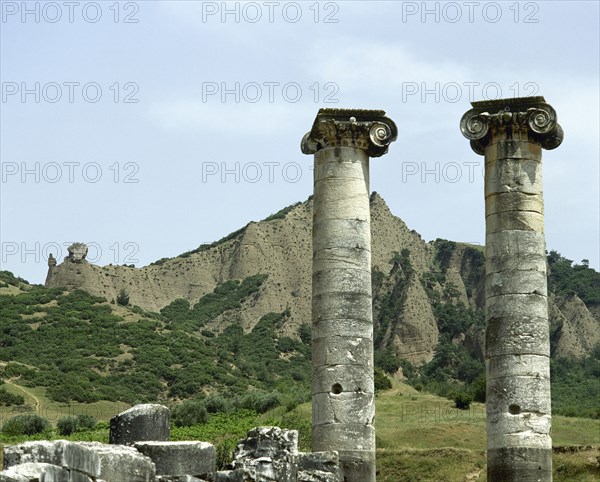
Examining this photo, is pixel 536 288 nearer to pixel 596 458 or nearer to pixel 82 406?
pixel 596 458

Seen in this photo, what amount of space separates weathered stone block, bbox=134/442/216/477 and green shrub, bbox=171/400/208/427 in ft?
142

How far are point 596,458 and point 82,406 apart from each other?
38.7 metres

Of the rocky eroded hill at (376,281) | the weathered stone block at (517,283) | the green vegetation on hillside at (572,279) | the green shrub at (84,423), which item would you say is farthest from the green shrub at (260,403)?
the green vegetation on hillside at (572,279)

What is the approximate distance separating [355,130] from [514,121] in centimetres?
253

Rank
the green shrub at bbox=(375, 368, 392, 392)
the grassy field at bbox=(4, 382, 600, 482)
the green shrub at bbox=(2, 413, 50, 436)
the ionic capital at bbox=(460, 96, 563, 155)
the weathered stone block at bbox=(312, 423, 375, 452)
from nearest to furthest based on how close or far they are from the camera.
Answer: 1. the weathered stone block at bbox=(312, 423, 375, 452)
2. the ionic capital at bbox=(460, 96, 563, 155)
3. the grassy field at bbox=(4, 382, 600, 482)
4. the green shrub at bbox=(2, 413, 50, 436)
5. the green shrub at bbox=(375, 368, 392, 392)

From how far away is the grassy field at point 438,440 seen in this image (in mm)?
40750

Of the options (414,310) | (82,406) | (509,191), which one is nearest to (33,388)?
(82,406)

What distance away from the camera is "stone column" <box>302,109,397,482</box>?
20859 mm

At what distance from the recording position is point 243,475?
51.6ft

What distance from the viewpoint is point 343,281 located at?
2158cm

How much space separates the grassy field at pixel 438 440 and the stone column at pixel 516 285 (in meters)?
16.9

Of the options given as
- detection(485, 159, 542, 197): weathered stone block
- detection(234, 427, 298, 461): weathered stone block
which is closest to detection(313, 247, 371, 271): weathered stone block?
detection(485, 159, 542, 197): weathered stone block

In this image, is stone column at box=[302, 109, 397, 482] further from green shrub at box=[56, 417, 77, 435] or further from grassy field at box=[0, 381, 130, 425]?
grassy field at box=[0, 381, 130, 425]

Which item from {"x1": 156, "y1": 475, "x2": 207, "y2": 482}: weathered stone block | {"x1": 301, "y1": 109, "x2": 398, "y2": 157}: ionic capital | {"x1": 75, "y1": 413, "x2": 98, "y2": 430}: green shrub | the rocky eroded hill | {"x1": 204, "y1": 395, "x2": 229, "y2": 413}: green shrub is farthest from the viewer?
the rocky eroded hill
